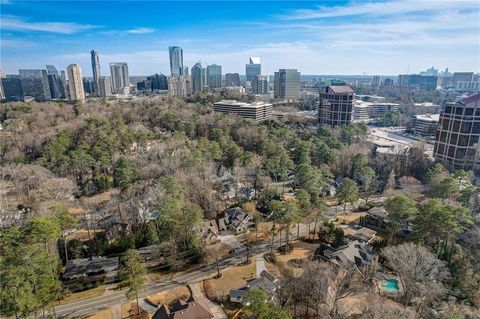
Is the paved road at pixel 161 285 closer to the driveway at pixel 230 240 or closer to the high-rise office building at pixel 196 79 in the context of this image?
the driveway at pixel 230 240

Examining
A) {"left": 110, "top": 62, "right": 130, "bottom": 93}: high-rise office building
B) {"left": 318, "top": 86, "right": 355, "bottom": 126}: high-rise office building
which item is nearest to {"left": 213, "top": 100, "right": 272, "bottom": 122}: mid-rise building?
{"left": 318, "top": 86, "right": 355, "bottom": 126}: high-rise office building

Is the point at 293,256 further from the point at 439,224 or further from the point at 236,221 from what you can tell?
the point at 439,224

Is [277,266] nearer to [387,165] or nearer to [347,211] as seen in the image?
[347,211]

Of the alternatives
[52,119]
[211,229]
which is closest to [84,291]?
[211,229]

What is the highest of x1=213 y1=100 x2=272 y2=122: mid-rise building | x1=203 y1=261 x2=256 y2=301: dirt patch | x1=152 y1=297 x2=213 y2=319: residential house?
x1=213 y1=100 x2=272 y2=122: mid-rise building

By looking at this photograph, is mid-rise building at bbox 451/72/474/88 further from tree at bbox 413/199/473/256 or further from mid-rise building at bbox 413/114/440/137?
tree at bbox 413/199/473/256

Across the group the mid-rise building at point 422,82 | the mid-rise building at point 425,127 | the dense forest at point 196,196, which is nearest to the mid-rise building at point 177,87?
the dense forest at point 196,196
